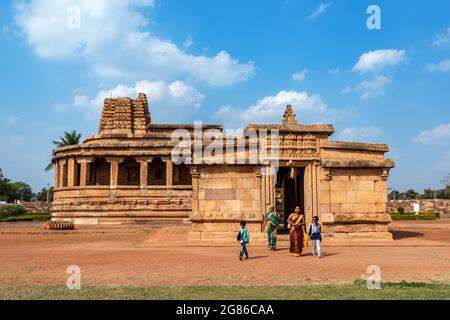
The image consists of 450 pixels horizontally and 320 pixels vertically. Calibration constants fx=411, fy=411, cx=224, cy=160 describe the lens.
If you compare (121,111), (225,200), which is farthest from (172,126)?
(225,200)

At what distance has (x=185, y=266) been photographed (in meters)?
10.7

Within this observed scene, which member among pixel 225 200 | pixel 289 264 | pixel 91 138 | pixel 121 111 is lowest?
pixel 289 264

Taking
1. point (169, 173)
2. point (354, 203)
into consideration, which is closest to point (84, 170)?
point (169, 173)

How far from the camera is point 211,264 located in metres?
11.0

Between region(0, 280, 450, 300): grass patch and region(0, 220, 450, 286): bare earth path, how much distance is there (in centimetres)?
73

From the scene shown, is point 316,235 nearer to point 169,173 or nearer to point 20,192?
point 169,173

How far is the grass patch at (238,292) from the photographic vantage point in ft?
22.4

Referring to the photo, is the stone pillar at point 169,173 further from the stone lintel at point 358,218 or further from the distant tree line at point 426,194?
the distant tree line at point 426,194

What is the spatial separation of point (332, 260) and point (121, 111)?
31429 mm

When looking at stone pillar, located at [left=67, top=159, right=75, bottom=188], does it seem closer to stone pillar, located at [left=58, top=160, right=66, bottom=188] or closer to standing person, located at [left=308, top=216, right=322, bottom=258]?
stone pillar, located at [left=58, top=160, right=66, bottom=188]

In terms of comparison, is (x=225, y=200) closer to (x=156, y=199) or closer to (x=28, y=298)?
(x=28, y=298)

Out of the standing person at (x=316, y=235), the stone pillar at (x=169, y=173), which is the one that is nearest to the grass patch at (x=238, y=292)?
the standing person at (x=316, y=235)

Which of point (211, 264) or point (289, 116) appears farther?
point (289, 116)

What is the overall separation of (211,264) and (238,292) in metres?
3.84
